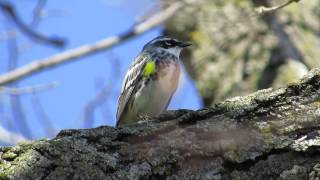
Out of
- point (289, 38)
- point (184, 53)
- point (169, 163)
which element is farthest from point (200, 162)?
point (184, 53)

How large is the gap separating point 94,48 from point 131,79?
1.82m

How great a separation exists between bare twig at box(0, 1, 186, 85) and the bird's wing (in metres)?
1.42

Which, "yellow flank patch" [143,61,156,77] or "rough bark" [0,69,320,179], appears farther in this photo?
"yellow flank patch" [143,61,156,77]

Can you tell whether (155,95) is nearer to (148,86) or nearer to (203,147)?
(148,86)

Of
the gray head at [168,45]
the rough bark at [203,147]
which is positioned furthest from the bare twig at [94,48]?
the rough bark at [203,147]

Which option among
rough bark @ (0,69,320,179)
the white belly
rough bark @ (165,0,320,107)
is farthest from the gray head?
rough bark @ (0,69,320,179)

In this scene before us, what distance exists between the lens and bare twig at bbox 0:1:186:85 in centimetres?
725

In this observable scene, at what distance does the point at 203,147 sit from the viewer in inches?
105

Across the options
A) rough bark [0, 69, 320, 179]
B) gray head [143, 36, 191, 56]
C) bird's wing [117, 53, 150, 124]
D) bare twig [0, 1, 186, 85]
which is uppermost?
bare twig [0, 1, 186, 85]

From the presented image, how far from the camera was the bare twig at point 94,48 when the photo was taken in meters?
7.25

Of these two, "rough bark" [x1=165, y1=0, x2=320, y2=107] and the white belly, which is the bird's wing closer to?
the white belly

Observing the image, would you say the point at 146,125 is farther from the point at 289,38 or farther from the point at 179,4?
the point at 179,4

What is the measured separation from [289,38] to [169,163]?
3922 mm

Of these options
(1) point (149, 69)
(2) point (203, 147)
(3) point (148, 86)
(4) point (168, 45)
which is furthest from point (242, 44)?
(2) point (203, 147)
